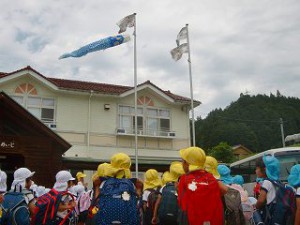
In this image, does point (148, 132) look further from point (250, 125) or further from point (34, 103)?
point (250, 125)

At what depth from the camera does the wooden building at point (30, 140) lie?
13914mm

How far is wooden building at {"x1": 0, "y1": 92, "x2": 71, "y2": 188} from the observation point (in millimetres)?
13914

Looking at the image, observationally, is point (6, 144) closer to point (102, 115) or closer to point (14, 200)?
point (102, 115)

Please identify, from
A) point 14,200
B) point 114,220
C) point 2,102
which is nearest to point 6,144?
point 2,102

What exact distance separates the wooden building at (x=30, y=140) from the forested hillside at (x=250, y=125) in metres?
33.0

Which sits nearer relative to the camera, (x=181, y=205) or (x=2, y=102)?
(x=181, y=205)

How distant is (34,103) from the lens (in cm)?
2027

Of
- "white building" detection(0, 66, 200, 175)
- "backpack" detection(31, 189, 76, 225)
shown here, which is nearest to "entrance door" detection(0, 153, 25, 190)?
"white building" detection(0, 66, 200, 175)

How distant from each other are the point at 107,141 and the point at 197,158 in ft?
55.1

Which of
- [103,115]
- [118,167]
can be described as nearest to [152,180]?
[118,167]

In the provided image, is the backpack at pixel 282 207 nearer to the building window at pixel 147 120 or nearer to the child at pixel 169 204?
the child at pixel 169 204

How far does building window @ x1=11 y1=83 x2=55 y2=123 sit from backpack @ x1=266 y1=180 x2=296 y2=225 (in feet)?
55.2

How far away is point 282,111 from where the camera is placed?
151 ft

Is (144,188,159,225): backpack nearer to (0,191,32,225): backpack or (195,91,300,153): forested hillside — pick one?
(0,191,32,225): backpack
